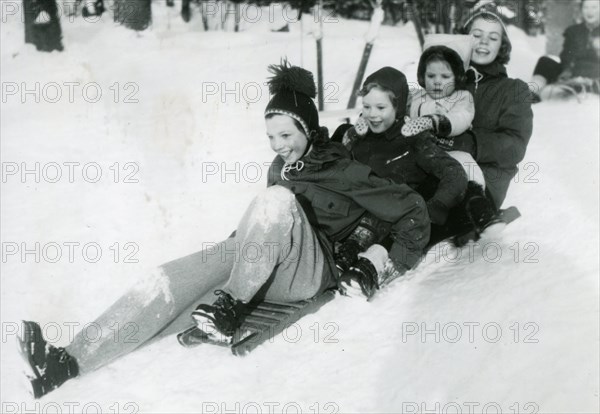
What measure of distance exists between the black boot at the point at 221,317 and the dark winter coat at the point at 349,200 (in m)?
0.56

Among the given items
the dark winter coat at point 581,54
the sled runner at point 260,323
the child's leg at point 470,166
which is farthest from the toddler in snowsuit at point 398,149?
the dark winter coat at point 581,54

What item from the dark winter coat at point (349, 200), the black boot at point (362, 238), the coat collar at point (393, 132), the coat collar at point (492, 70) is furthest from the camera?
the coat collar at point (492, 70)

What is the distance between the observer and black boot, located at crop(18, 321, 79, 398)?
281 cm

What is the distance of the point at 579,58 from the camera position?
902 cm

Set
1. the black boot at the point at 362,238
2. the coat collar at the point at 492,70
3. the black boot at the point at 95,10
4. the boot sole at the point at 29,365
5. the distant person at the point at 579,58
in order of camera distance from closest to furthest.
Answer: the boot sole at the point at 29,365, the black boot at the point at 362,238, the coat collar at the point at 492,70, the distant person at the point at 579,58, the black boot at the point at 95,10

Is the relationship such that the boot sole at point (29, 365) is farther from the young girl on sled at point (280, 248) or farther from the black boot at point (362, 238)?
the black boot at point (362, 238)

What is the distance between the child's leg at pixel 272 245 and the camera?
2988 millimetres

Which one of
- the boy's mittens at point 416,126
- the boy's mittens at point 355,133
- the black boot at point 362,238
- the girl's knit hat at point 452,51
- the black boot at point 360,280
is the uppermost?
the girl's knit hat at point 452,51

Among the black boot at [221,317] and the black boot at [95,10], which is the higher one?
the black boot at [95,10]

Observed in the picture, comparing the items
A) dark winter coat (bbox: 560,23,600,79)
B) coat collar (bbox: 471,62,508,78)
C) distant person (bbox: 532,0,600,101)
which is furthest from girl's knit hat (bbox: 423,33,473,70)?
dark winter coat (bbox: 560,23,600,79)

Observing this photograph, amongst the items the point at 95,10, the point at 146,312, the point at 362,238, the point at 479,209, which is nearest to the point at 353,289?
the point at 362,238

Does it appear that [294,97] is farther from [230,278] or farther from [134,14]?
[134,14]

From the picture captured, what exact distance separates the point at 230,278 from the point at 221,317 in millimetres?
214

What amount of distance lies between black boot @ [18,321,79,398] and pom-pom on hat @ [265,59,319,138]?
145cm
